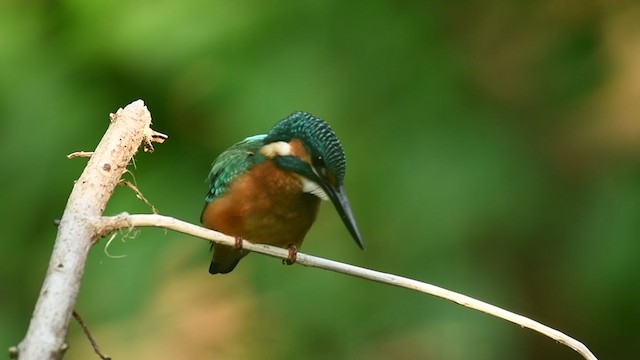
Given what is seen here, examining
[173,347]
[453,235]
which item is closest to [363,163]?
[453,235]

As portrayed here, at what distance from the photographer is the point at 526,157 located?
94.2 inches

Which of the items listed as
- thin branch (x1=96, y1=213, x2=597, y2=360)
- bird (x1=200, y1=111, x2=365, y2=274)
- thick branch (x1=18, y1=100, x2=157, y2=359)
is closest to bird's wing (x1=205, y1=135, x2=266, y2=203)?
bird (x1=200, y1=111, x2=365, y2=274)

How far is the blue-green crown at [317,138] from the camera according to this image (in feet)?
5.24

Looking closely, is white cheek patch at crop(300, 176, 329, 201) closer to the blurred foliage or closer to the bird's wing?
the bird's wing

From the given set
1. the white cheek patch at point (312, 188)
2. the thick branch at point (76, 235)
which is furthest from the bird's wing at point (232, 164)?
the thick branch at point (76, 235)

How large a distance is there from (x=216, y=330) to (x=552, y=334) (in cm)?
121

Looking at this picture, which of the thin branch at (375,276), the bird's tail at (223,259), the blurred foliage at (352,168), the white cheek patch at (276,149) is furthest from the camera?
the blurred foliage at (352,168)

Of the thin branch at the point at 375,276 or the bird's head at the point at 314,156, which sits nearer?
the thin branch at the point at 375,276

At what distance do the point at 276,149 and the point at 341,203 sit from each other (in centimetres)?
27

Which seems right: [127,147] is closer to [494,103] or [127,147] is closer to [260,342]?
[260,342]

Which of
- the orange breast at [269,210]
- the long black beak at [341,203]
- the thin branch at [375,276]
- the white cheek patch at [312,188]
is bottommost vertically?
the orange breast at [269,210]

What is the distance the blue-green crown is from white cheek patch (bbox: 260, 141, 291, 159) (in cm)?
1

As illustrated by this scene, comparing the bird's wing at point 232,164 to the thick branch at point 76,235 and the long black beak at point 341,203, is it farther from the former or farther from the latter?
the thick branch at point 76,235

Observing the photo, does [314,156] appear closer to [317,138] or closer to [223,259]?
[317,138]
